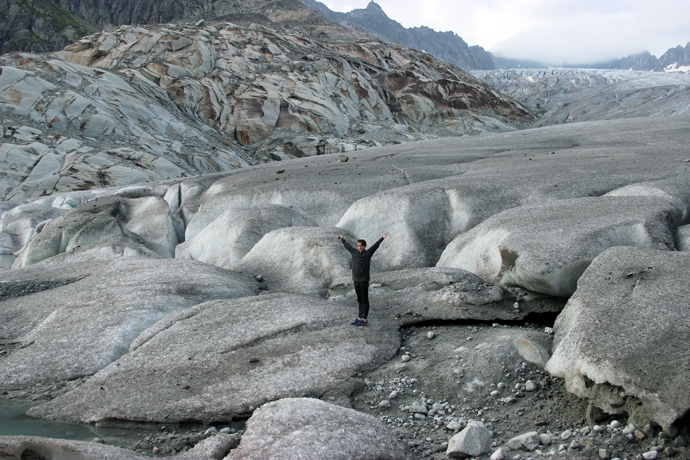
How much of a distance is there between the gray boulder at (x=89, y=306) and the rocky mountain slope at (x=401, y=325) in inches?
2.1

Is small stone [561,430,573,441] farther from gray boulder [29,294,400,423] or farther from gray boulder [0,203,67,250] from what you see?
gray boulder [0,203,67,250]

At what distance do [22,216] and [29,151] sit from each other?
1503 centimetres

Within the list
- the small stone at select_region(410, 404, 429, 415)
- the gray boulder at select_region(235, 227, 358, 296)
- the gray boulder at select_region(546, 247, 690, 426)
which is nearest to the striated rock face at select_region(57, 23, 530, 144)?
the gray boulder at select_region(235, 227, 358, 296)

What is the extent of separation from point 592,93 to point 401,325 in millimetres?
98247

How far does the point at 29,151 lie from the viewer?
3828 centimetres

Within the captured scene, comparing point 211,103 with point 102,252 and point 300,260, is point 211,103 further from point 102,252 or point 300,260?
point 300,260

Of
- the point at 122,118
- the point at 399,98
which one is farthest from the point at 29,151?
the point at 399,98

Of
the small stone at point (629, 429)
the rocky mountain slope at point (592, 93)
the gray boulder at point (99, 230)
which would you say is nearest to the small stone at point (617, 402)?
the small stone at point (629, 429)

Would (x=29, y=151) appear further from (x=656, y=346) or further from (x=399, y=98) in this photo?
(x=399, y=98)

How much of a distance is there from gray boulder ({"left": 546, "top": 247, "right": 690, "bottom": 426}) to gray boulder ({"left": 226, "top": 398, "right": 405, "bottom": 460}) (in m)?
3.07

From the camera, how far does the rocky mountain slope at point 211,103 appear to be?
1576 inches

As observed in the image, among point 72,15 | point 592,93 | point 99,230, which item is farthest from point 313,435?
point 72,15

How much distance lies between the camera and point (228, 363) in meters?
9.60

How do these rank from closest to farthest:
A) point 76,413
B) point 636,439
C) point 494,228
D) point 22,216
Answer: point 636,439 < point 76,413 < point 494,228 < point 22,216
